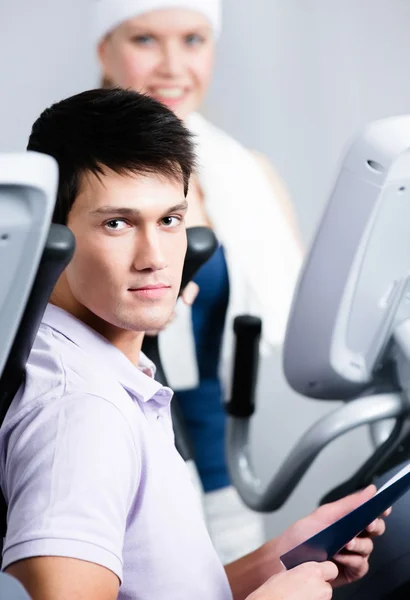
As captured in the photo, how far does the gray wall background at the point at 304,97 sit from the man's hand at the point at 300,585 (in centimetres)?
144

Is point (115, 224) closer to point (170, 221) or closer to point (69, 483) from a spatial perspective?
point (170, 221)

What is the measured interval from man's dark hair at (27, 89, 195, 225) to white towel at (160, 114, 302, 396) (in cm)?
82

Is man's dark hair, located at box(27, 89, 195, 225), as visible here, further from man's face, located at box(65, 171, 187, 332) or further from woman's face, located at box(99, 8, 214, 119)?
woman's face, located at box(99, 8, 214, 119)

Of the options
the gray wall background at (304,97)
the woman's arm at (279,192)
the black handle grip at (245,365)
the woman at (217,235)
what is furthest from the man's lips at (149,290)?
the gray wall background at (304,97)

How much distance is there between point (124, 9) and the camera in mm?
1526

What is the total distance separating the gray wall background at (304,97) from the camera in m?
2.20

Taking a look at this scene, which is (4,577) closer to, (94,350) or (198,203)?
(94,350)

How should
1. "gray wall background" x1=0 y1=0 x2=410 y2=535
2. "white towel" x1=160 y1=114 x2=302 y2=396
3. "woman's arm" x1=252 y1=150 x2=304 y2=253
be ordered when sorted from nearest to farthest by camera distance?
"white towel" x1=160 y1=114 x2=302 y2=396 < "woman's arm" x1=252 y1=150 x2=304 y2=253 < "gray wall background" x1=0 y1=0 x2=410 y2=535

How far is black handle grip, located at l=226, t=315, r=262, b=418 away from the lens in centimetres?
122

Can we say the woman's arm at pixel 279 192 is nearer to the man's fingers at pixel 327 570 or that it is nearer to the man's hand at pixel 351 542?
the man's hand at pixel 351 542

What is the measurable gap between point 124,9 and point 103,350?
→ 895 millimetres

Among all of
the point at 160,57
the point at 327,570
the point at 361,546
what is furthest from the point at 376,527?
the point at 160,57

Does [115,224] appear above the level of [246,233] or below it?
above

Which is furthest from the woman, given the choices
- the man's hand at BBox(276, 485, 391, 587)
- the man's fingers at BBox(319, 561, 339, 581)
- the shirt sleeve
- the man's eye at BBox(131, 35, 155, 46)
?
the shirt sleeve
